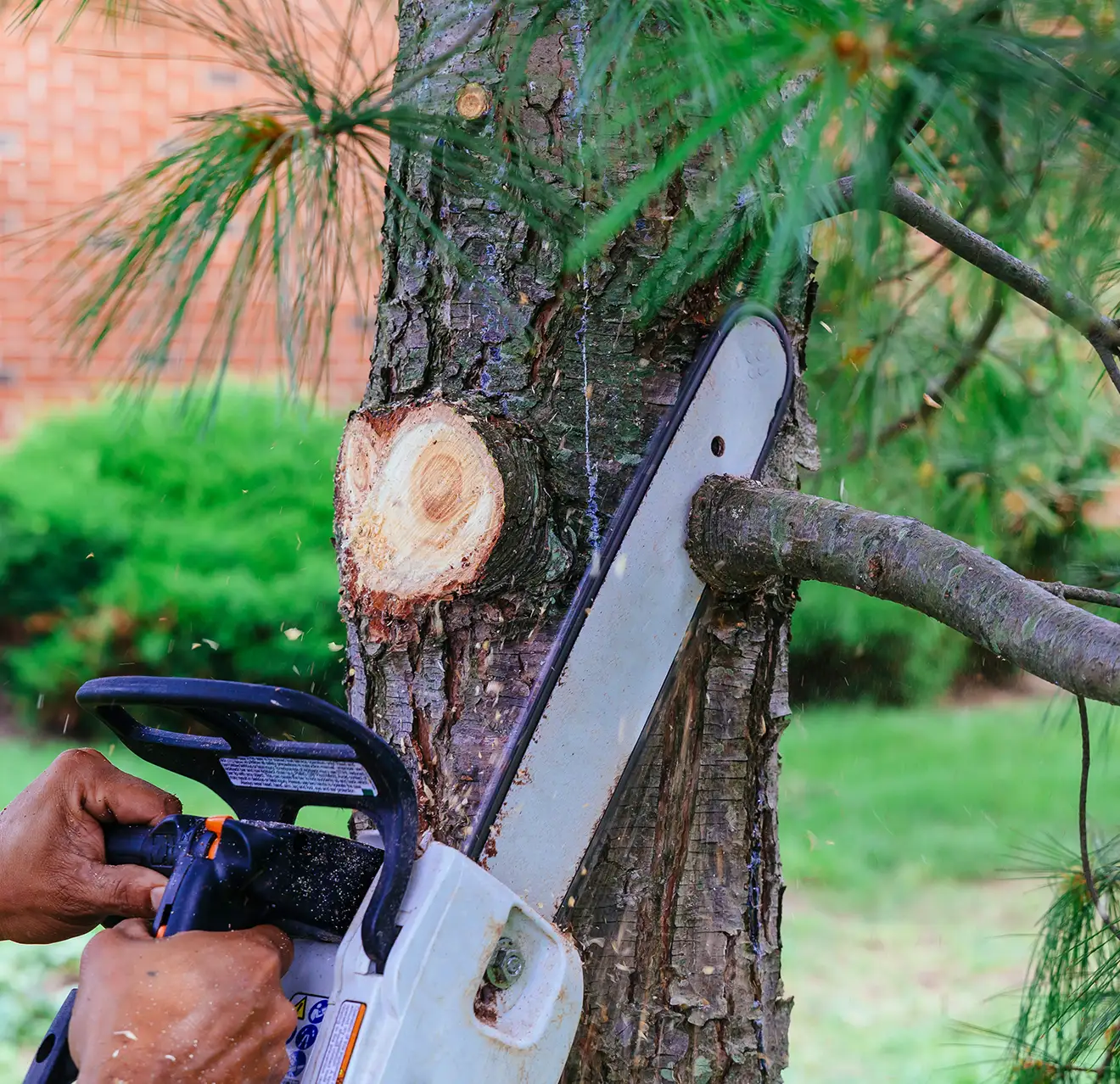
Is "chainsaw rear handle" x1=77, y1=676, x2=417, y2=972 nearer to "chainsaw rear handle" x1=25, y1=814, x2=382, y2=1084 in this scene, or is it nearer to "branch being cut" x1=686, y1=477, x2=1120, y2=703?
"chainsaw rear handle" x1=25, y1=814, x2=382, y2=1084

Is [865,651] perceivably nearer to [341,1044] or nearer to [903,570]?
[903,570]

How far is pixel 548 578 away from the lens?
0.90 meters

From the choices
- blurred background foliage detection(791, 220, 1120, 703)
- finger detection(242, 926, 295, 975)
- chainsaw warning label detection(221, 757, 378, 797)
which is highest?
blurred background foliage detection(791, 220, 1120, 703)

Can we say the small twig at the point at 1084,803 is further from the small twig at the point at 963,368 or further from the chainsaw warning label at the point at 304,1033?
the small twig at the point at 963,368

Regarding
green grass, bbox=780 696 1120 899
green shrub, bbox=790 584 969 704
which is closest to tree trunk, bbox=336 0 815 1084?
green grass, bbox=780 696 1120 899

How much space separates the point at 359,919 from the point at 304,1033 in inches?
3.3

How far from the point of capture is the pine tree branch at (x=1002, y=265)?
3.01 ft

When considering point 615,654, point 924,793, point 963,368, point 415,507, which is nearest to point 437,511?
point 415,507

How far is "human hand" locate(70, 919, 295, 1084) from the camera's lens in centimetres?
69

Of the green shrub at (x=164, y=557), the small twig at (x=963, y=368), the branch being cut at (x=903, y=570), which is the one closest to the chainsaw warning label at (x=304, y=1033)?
the branch being cut at (x=903, y=570)

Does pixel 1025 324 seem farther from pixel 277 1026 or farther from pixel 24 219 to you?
pixel 24 219

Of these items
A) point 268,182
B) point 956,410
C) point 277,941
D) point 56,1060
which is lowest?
point 56,1060

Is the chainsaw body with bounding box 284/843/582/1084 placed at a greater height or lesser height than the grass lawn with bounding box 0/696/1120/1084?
lesser

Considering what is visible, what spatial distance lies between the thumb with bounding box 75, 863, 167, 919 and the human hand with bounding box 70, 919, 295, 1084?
0.08 m
